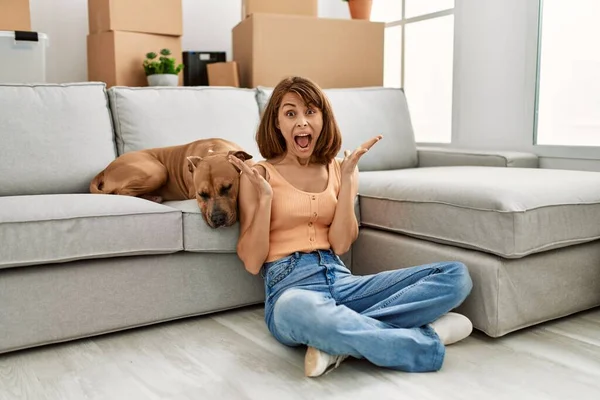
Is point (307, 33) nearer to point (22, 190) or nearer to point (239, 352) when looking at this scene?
point (22, 190)

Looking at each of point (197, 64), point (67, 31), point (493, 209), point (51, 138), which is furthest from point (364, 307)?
point (67, 31)

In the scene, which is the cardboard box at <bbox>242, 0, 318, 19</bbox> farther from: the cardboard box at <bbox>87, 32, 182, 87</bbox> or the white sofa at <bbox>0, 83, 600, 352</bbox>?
the white sofa at <bbox>0, 83, 600, 352</bbox>

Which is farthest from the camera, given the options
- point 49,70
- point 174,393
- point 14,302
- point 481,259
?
point 49,70

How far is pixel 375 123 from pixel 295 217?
51.8 inches

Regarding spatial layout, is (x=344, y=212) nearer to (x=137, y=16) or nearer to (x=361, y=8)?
(x=137, y=16)

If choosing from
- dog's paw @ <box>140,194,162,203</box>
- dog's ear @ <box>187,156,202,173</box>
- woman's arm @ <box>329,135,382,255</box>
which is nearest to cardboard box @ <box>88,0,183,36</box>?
dog's paw @ <box>140,194,162,203</box>

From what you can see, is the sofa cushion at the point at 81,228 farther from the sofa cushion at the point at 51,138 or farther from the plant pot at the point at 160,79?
the plant pot at the point at 160,79

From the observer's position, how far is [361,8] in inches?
135

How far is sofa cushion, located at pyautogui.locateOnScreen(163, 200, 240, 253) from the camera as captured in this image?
1.86 meters

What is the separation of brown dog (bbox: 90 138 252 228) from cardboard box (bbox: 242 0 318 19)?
1.31 meters

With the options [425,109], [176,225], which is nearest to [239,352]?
[176,225]

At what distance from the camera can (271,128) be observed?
1.76 meters

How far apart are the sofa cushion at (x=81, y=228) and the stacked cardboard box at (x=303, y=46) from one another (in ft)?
4.79

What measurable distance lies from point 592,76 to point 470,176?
95cm
